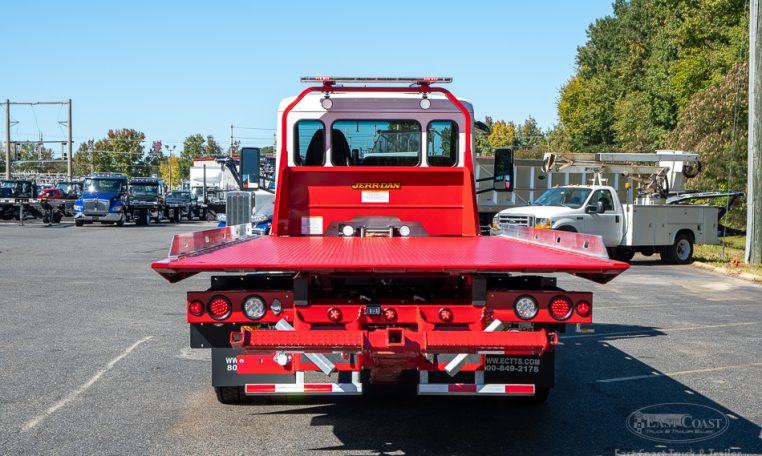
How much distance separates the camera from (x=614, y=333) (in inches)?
385

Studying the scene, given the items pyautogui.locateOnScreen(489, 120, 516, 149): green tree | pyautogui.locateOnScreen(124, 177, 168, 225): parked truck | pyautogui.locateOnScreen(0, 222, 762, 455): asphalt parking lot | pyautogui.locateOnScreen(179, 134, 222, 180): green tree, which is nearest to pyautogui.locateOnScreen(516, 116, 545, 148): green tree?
pyautogui.locateOnScreen(489, 120, 516, 149): green tree

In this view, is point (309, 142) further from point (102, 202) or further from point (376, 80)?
point (102, 202)

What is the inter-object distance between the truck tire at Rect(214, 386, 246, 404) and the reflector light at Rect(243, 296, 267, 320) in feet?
4.16

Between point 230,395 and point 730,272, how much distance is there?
15286 mm

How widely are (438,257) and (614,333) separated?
5.34 metres

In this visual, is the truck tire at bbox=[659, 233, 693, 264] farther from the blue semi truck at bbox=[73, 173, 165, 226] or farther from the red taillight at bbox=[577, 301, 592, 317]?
the blue semi truck at bbox=[73, 173, 165, 226]

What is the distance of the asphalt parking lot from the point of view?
530cm

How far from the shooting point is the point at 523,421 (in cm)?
588

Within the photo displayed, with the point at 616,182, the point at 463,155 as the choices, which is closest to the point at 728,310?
the point at 463,155

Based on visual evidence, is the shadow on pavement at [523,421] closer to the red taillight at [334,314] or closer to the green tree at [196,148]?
the red taillight at [334,314]

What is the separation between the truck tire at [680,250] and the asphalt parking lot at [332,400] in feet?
29.4

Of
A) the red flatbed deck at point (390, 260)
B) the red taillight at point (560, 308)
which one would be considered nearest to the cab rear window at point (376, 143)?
the red flatbed deck at point (390, 260)

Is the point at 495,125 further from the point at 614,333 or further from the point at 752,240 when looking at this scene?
the point at 614,333

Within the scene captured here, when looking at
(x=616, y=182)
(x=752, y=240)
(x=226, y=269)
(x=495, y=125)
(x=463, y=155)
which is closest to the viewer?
(x=226, y=269)
